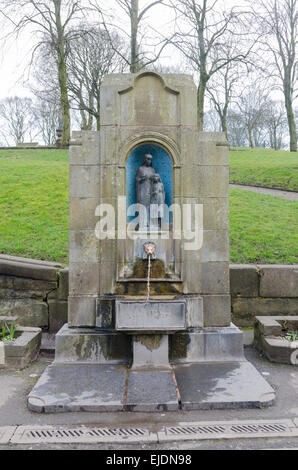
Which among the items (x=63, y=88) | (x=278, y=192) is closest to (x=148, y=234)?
(x=278, y=192)

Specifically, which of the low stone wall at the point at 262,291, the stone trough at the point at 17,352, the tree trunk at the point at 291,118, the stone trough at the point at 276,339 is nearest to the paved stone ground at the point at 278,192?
the low stone wall at the point at 262,291

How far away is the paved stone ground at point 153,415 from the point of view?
4000 millimetres

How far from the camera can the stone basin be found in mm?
5641

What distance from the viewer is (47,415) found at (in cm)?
466

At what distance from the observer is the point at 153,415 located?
4609mm

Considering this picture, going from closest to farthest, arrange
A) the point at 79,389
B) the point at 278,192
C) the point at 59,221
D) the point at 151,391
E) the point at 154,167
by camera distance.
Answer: the point at 151,391 → the point at 79,389 → the point at 154,167 → the point at 59,221 → the point at 278,192

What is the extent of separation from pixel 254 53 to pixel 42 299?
44.4ft

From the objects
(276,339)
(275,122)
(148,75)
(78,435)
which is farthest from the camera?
(275,122)

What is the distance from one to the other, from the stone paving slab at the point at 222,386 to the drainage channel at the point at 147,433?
0.35 metres

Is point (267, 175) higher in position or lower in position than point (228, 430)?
higher

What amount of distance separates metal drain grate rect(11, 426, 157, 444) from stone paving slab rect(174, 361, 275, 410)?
31.2 inches

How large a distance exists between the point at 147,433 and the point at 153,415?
0.43 m

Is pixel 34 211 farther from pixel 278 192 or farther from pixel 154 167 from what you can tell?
pixel 278 192
